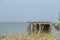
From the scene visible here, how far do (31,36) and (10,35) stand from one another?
630 millimetres

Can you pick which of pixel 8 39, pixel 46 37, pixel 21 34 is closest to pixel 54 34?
pixel 46 37

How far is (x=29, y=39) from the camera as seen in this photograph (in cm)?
536

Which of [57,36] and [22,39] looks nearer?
[22,39]

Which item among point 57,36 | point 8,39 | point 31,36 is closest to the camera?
point 8,39

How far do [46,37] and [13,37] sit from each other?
95 cm

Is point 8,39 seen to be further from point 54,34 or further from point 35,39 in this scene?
point 54,34

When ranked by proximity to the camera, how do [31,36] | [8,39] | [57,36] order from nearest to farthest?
[8,39] → [31,36] → [57,36]

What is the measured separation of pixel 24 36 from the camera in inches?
211

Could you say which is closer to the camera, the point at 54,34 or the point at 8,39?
the point at 8,39

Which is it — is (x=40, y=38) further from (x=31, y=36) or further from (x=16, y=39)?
(x=16, y=39)

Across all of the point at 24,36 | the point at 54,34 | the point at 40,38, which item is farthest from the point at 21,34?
the point at 54,34

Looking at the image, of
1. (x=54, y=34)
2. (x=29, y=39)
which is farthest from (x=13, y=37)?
(x=54, y=34)

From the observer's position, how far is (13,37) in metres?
5.29

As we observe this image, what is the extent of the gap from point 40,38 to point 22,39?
535 millimetres
